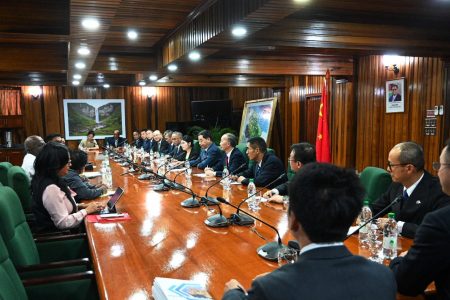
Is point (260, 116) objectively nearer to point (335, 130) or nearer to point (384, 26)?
point (335, 130)

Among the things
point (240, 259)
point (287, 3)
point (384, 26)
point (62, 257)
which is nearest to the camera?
point (240, 259)

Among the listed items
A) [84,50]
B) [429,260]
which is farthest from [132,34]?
[429,260]

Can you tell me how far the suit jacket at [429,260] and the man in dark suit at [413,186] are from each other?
2.74 ft

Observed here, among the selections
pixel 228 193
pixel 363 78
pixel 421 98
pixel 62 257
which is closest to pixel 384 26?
pixel 421 98

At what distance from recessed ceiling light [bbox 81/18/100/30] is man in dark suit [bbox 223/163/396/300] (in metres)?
3.01

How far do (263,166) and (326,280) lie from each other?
2.96m

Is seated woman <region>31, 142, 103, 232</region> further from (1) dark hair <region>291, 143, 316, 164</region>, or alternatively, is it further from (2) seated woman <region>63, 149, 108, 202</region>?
(1) dark hair <region>291, 143, 316, 164</region>

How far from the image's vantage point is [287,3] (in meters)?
2.57

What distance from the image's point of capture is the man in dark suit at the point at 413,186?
2.16 m

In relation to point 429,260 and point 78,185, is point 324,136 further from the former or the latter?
point 429,260

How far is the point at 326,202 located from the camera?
90cm

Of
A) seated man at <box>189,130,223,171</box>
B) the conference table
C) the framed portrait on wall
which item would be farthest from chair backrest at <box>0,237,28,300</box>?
the framed portrait on wall

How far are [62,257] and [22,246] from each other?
47 cm

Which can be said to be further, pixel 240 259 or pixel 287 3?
pixel 287 3
